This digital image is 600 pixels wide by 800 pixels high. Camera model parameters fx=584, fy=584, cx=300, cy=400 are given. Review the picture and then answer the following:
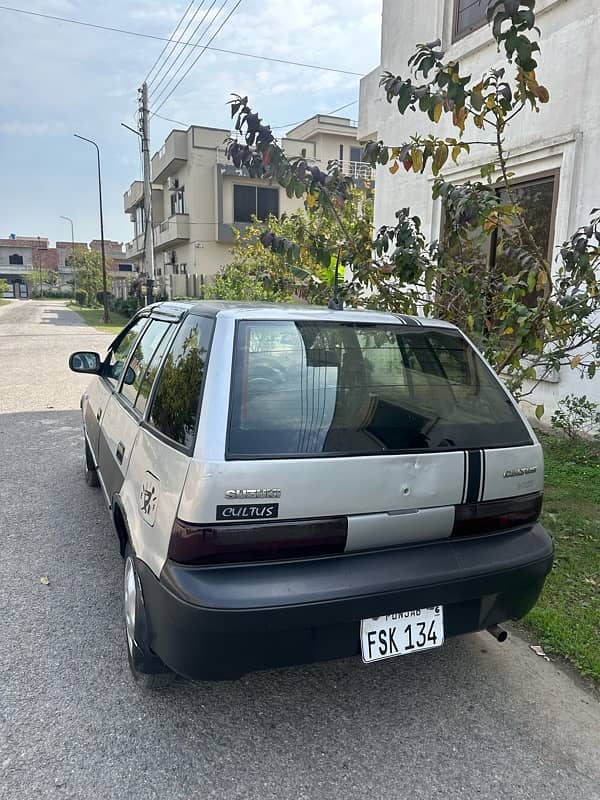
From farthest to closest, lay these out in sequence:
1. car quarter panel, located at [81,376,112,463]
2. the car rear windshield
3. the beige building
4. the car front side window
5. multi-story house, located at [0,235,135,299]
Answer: multi-story house, located at [0,235,135,299] → the beige building → car quarter panel, located at [81,376,112,463] → the car front side window → the car rear windshield

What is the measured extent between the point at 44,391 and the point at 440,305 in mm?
7659

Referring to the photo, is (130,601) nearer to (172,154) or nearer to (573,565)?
(573,565)

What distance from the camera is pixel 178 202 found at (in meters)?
32.0

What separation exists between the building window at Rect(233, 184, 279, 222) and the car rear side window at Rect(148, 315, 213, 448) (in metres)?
27.9

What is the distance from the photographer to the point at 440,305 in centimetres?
467

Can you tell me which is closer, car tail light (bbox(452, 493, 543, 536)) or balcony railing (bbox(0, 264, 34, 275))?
car tail light (bbox(452, 493, 543, 536))

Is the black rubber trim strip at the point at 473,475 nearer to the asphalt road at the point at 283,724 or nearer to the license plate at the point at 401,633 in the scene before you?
the license plate at the point at 401,633

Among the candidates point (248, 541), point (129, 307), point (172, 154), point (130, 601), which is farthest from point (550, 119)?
point (129, 307)

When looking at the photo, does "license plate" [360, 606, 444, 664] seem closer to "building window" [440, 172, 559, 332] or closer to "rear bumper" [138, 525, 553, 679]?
"rear bumper" [138, 525, 553, 679]

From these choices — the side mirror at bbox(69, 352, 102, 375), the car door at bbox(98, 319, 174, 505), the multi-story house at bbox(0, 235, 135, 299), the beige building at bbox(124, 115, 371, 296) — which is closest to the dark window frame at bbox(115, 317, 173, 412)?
the car door at bbox(98, 319, 174, 505)

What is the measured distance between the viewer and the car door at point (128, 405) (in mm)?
2988

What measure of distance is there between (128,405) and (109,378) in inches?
39.8

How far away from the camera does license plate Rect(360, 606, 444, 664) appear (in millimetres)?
2197

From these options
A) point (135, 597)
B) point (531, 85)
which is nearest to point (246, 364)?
point (135, 597)
